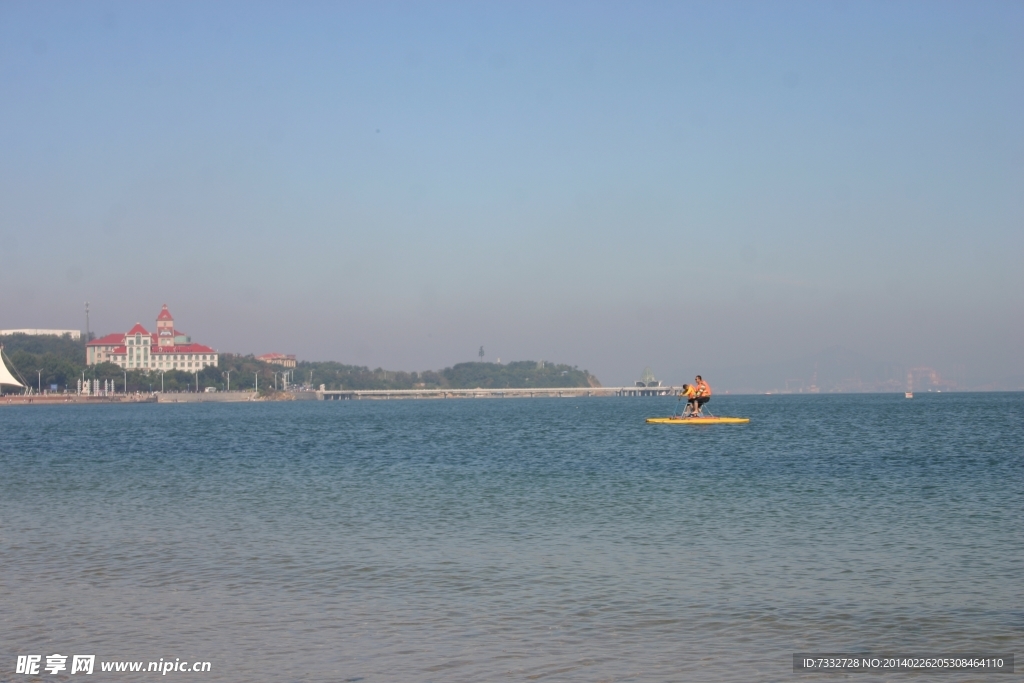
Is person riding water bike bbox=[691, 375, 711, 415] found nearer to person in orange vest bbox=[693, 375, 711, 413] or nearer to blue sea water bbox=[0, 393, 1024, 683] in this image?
person in orange vest bbox=[693, 375, 711, 413]

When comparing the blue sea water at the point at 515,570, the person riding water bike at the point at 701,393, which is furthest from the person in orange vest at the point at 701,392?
the blue sea water at the point at 515,570

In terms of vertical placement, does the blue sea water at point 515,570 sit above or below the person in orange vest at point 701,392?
below

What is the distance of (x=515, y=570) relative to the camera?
48.1 feet

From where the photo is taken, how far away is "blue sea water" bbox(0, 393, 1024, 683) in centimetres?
1049

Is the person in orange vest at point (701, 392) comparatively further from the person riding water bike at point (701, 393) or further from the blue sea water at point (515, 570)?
the blue sea water at point (515, 570)

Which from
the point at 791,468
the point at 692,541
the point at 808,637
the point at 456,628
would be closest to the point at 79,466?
the point at 791,468

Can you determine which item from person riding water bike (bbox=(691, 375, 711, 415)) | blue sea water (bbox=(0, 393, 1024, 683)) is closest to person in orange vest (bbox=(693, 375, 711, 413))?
person riding water bike (bbox=(691, 375, 711, 415))

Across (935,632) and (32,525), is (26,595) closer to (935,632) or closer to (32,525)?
(32,525)

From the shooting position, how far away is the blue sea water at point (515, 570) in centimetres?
1049

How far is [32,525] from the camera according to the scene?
785 inches

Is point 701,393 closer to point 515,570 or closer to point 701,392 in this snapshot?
point 701,392

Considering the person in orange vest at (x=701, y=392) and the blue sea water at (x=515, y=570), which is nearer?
the blue sea water at (x=515, y=570)

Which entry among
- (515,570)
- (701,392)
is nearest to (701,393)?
(701,392)

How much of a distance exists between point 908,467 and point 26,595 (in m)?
25.2
